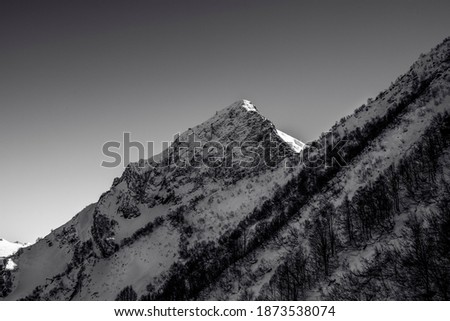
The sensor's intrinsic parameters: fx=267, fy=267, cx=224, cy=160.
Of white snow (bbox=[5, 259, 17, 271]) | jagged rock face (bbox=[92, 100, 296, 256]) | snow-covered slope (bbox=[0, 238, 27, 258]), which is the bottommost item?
white snow (bbox=[5, 259, 17, 271])

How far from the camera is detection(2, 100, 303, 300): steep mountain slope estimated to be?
2761 inches

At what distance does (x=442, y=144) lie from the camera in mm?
35875

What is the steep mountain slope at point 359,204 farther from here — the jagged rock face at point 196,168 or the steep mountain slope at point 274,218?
the jagged rock face at point 196,168

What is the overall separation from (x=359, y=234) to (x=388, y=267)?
10661 millimetres

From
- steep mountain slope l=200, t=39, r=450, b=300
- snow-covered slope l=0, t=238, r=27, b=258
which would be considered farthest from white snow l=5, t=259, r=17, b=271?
steep mountain slope l=200, t=39, r=450, b=300

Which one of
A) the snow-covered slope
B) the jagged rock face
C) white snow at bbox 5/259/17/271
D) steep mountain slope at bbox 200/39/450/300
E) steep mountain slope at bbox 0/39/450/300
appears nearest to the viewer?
steep mountain slope at bbox 0/39/450/300

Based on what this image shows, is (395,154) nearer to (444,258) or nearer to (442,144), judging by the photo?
(442,144)

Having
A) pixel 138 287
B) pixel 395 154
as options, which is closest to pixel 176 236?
pixel 138 287

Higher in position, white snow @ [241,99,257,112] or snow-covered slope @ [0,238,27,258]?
white snow @ [241,99,257,112]

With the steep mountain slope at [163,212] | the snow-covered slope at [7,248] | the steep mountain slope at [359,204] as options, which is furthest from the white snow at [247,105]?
the snow-covered slope at [7,248]

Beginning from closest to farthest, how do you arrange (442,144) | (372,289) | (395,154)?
(372,289) < (442,144) < (395,154)

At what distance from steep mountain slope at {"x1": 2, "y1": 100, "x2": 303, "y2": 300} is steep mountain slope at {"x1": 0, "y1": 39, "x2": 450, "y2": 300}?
1.48 ft

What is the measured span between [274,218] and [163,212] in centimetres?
4360

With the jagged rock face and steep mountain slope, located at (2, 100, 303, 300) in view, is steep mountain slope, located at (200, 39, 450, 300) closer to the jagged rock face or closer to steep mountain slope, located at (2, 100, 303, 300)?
steep mountain slope, located at (2, 100, 303, 300)
